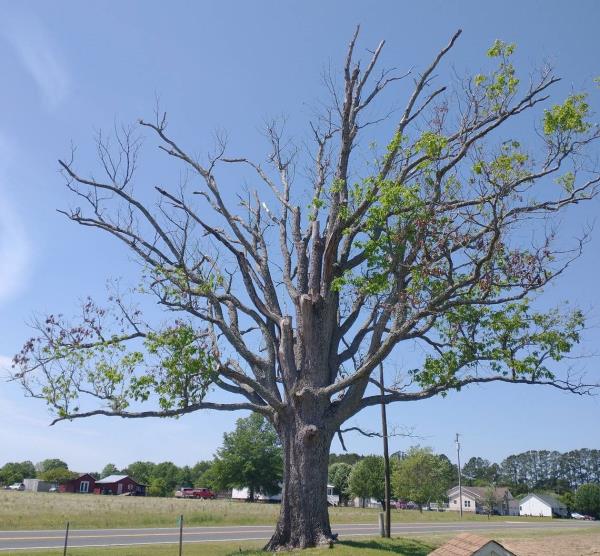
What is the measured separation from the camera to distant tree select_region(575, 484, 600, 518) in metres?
92.6

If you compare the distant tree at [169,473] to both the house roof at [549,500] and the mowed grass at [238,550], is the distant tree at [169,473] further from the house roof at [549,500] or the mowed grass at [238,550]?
the mowed grass at [238,550]

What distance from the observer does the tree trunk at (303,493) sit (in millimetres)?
16109

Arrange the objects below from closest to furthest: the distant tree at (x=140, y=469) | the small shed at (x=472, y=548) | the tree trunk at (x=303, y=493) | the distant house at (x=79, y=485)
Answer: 1. the small shed at (x=472, y=548)
2. the tree trunk at (x=303, y=493)
3. the distant house at (x=79, y=485)
4. the distant tree at (x=140, y=469)

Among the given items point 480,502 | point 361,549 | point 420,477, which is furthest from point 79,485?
point 361,549

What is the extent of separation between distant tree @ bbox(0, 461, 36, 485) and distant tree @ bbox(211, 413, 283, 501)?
238ft

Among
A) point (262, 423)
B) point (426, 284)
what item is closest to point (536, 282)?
point (426, 284)

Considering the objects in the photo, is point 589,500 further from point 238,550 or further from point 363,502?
point 238,550

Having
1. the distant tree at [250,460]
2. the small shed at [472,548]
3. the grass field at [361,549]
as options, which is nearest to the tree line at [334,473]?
the distant tree at [250,460]

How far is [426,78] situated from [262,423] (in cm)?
7706

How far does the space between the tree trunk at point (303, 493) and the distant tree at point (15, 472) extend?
141 metres

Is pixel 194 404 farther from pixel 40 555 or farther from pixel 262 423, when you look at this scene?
pixel 262 423

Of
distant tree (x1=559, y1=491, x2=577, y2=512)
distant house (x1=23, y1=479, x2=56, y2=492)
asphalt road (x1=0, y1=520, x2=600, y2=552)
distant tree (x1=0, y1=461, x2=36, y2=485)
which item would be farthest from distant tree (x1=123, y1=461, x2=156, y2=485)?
asphalt road (x1=0, y1=520, x2=600, y2=552)

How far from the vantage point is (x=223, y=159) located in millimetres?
21781

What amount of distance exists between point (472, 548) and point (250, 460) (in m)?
83.8
